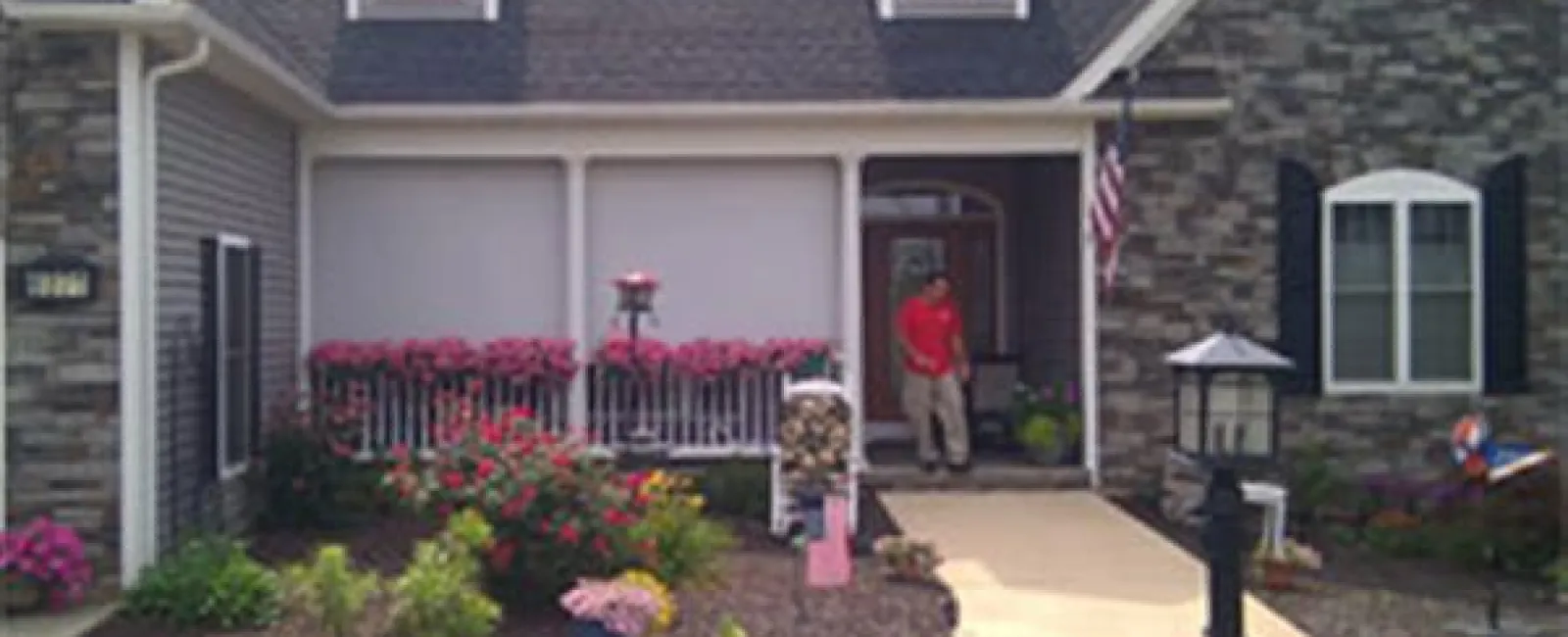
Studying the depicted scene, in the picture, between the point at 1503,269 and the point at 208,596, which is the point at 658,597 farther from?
the point at 1503,269

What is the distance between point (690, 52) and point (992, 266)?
3.68 metres

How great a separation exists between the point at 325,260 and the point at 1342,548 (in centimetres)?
727

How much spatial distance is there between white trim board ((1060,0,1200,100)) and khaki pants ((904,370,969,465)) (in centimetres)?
228

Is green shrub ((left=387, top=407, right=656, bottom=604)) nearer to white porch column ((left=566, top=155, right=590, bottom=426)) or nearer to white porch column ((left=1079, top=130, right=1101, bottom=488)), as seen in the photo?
white porch column ((left=566, top=155, right=590, bottom=426))

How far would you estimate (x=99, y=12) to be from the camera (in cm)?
801

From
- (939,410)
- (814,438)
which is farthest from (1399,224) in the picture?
(814,438)

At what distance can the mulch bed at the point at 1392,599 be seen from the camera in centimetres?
788

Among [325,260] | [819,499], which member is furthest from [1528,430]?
[325,260]

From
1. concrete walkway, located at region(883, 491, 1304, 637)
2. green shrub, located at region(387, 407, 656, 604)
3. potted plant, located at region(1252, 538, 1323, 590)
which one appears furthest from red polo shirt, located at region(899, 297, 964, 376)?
green shrub, located at region(387, 407, 656, 604)

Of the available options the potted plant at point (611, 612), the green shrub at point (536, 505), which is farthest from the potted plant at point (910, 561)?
the potted plant at point (611, 612)

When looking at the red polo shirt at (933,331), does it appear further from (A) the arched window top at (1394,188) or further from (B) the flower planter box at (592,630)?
(B) the flower planter box at (592,630)

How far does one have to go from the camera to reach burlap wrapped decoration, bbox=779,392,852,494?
370 inches

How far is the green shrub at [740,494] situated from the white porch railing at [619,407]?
2.21ft

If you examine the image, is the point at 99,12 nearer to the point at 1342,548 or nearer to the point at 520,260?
the point at 520,260
